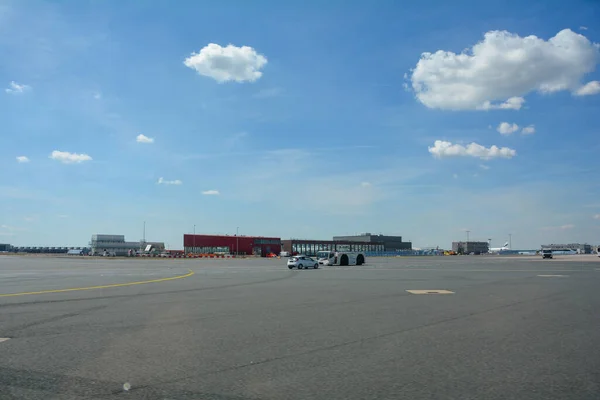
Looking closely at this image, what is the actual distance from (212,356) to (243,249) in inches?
5393

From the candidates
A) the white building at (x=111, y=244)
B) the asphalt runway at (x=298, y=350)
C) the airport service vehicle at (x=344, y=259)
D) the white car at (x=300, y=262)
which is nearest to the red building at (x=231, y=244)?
the white building at (x=111, y=244)

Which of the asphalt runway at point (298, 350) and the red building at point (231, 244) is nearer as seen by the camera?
the asphalt runway at point (298, 350)

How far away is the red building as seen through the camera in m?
136

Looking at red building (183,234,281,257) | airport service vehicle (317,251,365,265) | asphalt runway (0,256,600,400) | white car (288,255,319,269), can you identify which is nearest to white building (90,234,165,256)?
red building (183,234,281,257)

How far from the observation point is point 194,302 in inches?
661

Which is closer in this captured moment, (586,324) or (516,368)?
(516,368)

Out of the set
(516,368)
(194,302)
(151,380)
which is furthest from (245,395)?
(194,302)

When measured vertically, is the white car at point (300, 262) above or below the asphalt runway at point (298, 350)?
below

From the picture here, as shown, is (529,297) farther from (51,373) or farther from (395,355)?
(51,373)

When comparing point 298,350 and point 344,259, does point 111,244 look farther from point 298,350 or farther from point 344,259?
point 298,350

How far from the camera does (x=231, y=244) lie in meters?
143

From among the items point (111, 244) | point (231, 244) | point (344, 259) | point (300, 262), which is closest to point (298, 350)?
point (300, 262)

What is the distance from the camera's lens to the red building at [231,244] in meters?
136

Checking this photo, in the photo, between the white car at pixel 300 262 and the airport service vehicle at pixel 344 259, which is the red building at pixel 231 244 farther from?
the white car at pixel 300 262
